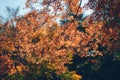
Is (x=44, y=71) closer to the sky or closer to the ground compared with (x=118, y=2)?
closer to the sky

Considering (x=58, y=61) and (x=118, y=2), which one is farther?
(x=58, y=61)

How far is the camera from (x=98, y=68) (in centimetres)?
2855

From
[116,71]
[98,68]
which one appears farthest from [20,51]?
[116,71]

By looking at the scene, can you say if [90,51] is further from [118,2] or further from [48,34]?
[118,2]

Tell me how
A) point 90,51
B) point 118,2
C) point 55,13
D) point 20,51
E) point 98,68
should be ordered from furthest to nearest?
point 90,51
point 98,68
point 20,51
point 55,13
point 118,2

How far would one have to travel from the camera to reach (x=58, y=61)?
66.7 feet

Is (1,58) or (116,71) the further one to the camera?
(116,71)

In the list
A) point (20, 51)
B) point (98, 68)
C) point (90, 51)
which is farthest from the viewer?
point (90, 51)

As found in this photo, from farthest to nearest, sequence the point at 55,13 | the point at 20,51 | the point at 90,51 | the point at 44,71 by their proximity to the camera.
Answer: the point at 90,51 → the point at 20,51 → the point at 44,71 → the point at 55,13

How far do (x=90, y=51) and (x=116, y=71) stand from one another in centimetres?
678

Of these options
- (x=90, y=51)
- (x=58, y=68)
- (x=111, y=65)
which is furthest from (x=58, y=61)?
(x=90, y=51)

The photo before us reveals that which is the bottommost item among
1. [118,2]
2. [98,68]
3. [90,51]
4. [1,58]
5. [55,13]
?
[118,2]

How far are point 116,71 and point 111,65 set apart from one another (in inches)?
35.6

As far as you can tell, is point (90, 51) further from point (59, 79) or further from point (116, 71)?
point (59, 79)
